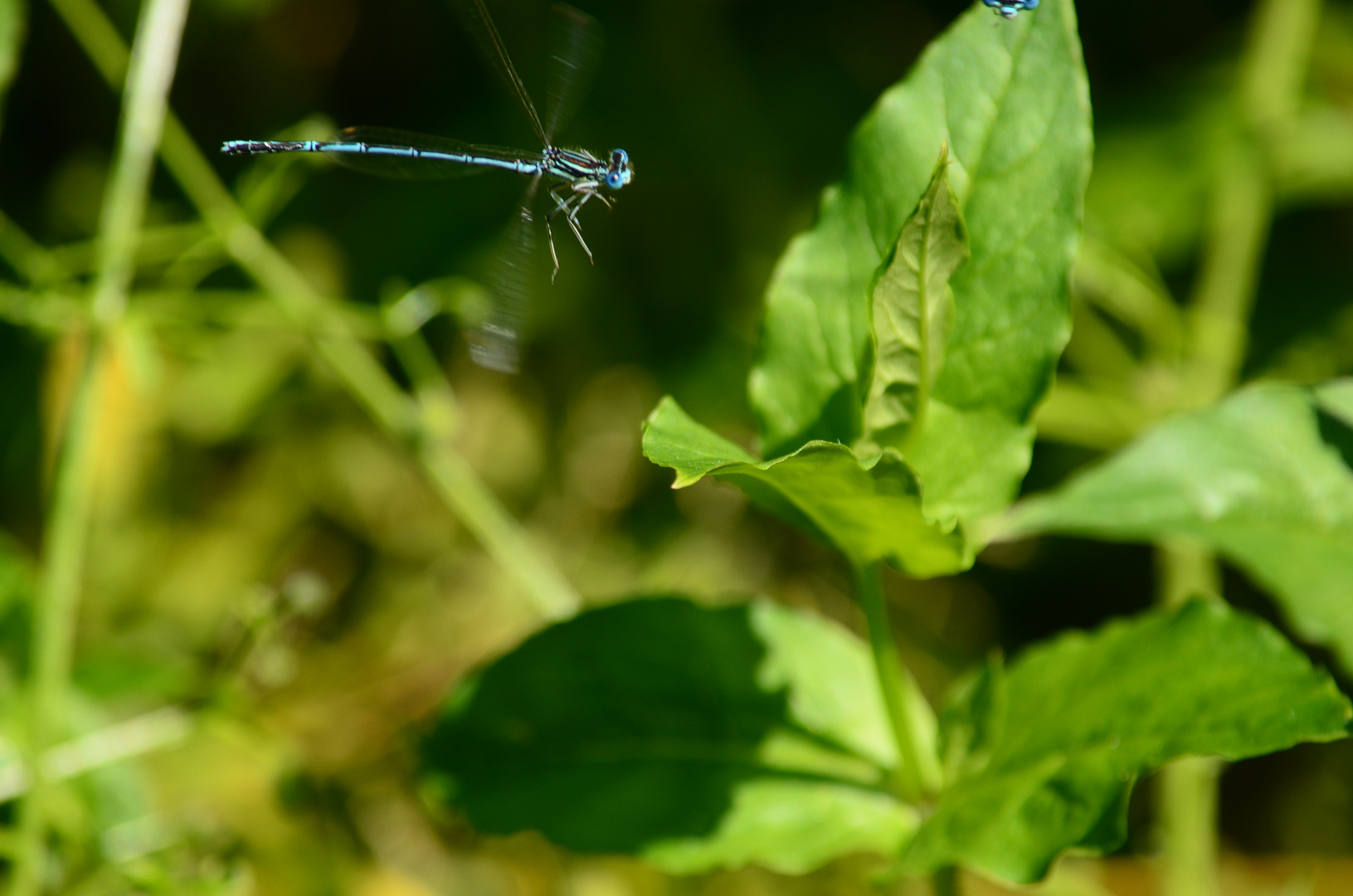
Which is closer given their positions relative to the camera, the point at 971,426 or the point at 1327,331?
the point at 971,426

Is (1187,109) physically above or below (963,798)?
above

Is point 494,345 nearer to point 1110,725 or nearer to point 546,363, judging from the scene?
point 546,363

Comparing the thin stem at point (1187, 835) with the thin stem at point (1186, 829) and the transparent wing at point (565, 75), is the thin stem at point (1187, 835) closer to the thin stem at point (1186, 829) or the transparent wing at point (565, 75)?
the thin stem at point (1186, 829)

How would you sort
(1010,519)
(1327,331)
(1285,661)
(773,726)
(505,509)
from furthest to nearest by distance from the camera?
1. (505,509)
2. (1327,331)
3. (1010,519)
4. (773,726)
5. (1285,661)

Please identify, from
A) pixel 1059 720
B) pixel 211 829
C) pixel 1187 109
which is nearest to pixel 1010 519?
pixel 1059 720

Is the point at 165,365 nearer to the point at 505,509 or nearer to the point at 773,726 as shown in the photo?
the point at 505,509

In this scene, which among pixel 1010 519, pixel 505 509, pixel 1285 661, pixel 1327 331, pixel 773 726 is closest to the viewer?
pixel 1285 661

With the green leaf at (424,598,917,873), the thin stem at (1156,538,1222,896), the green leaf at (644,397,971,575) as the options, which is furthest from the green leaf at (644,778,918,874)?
the thin stem at (1156,538,1222,896)
